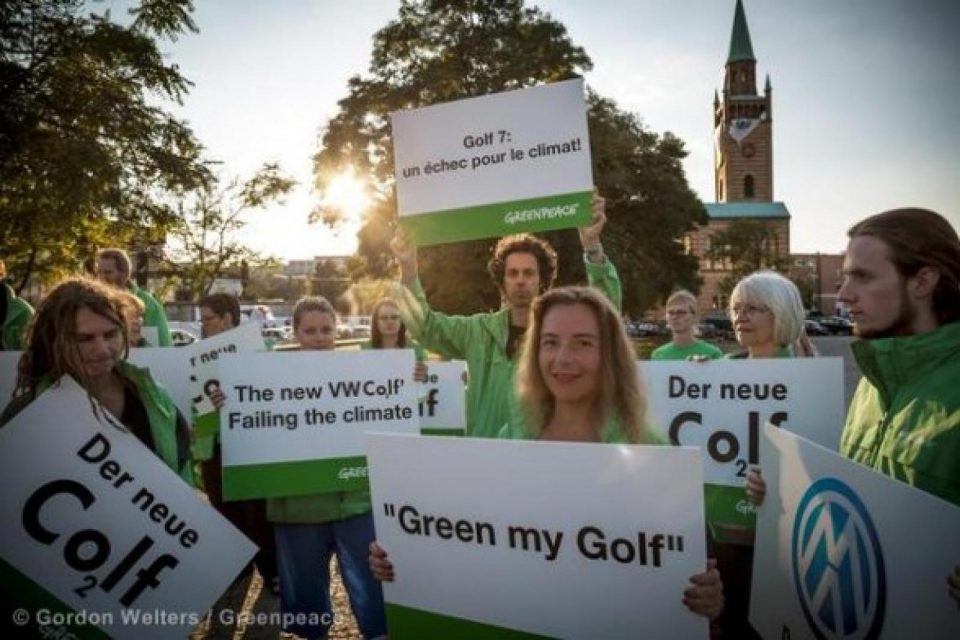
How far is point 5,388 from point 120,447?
63.7 inches

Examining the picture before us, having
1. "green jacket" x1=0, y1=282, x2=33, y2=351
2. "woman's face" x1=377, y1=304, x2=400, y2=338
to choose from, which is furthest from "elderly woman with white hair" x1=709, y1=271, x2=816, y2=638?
"green jacket" x1=0, y1=282, x2=33, y2=351

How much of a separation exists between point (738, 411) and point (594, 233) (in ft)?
4.48

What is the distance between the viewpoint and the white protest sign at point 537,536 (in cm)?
169

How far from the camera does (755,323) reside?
3322mm

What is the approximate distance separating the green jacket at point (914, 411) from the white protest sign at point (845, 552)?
0.79 feet

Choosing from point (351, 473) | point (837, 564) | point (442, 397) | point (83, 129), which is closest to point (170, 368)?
point (351, 473)

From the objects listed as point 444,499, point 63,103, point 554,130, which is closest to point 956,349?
point 444,499

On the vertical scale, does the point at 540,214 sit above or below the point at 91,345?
above

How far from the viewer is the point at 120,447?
2.47 metres

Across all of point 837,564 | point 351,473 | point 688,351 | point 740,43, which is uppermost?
point 740,43

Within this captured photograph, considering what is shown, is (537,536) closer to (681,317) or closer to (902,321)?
(902,321)

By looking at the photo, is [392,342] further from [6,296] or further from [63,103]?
[63,103]

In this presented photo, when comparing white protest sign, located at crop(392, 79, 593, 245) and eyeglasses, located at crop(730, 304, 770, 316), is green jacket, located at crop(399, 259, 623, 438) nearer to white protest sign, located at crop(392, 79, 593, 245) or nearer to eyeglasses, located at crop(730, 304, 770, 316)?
white protest sign, located at crop(392, 79, 593, 245)

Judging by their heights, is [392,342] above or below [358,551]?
above
